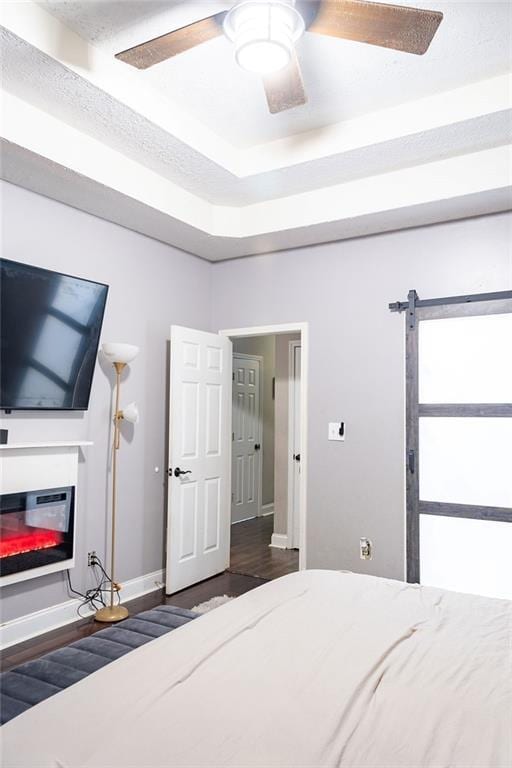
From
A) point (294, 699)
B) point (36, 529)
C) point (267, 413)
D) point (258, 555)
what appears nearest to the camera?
point (294, 699)

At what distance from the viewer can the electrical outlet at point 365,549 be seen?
13.3 feet

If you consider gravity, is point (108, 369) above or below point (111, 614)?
above

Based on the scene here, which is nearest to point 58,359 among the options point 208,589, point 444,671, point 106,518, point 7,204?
point 7,204

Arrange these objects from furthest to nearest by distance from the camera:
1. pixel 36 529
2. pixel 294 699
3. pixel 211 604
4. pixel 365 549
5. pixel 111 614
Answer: pixel 365 549
pixel 211 604
pixel 111 614
pixel 36 529
pixel 294 699

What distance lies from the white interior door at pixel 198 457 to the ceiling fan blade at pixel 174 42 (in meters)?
2.20

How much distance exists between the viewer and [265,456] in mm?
7477

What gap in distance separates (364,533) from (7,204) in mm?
3247

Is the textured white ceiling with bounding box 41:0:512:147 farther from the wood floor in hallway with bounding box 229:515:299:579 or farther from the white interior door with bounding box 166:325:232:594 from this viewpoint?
the wood floor in hallway with bounding box 229:515:299:579

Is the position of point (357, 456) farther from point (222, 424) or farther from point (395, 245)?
point (395, 245)

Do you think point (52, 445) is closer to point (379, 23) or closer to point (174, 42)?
point (174, 42)

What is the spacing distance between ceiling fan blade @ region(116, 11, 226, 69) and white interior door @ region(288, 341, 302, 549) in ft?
12.2

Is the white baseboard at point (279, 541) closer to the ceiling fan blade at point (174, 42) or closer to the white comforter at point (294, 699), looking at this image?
the white comforter at point (294, 699)

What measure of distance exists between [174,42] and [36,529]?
267 cm

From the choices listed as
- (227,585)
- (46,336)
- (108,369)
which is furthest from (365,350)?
(46,336)
